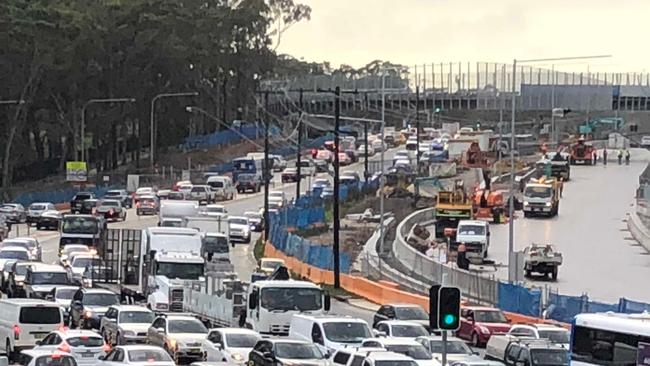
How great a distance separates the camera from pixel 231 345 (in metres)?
34.7

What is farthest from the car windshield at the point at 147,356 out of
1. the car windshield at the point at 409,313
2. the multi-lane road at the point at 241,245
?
the multi-lane road at the point at 241,245

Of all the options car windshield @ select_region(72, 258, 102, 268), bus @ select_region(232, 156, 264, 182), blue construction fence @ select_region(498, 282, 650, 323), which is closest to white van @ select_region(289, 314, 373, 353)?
blue construction fence @ select_region(498, 282, 650, 323)

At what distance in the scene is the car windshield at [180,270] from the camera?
50.5 meters

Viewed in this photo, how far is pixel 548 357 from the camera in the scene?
34031 millimetres

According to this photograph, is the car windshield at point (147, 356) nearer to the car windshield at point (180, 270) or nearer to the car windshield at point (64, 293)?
the car windshield at point (64, 293)

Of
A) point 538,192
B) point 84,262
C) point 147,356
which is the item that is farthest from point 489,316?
point 538,192

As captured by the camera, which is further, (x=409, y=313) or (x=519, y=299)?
(x=519, y=299)

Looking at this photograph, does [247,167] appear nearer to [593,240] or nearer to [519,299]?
[593,240]

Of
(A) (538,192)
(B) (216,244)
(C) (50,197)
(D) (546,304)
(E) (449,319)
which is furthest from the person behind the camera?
(C) (50,197)

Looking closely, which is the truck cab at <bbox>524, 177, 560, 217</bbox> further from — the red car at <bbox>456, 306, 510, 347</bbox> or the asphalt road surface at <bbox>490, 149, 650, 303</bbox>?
the red car at <bbox>456, 306, 510, 347</bbox>

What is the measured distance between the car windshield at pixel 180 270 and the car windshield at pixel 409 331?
12.1m

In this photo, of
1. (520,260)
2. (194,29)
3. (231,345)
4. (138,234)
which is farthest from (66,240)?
(194,29)

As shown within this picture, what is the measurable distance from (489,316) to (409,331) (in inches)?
314

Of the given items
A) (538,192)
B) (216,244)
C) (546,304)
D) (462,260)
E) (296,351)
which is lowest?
(462,260)
